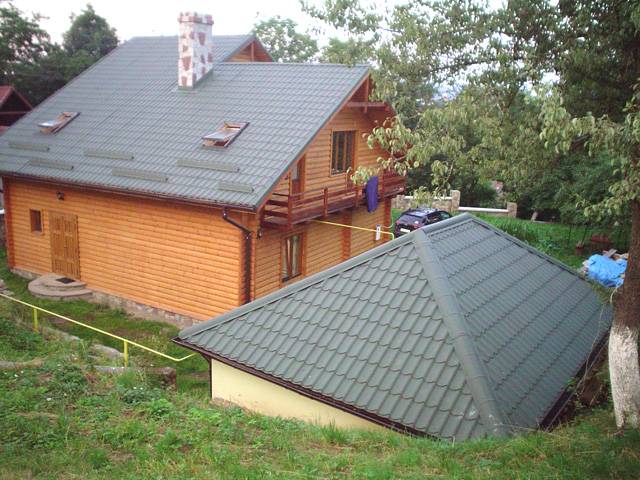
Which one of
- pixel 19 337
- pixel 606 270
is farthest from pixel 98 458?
pixel 606 270

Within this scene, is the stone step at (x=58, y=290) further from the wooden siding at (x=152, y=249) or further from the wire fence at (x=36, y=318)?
the wire fence at (x=36, y=318)

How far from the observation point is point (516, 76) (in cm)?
813

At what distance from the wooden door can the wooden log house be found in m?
0.05

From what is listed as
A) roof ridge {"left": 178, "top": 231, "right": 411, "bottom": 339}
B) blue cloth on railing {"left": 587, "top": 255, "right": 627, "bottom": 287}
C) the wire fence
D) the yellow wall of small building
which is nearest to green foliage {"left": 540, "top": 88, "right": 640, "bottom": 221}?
roof ridge {"left": 178, "top": 231, "right": 411, "bottom": 339}

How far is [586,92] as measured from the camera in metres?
8.45

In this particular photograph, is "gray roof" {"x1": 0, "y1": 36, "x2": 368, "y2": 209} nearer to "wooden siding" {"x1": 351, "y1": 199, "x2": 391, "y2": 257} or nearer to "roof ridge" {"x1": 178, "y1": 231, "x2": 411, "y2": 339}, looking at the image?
"wooden siding" {"x1": 351, "y1": 199, "x2": 391, "y2": 257}

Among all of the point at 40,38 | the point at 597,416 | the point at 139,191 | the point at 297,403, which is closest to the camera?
the point at 597,416

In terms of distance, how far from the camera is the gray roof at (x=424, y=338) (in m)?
7.11

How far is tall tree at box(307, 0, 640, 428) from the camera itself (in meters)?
6.70

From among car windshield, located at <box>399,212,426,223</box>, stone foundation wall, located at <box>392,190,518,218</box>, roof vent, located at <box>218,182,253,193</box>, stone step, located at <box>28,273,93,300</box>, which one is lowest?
stone step, located at <box>28,273,93,300</box>

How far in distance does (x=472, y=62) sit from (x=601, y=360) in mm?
4859

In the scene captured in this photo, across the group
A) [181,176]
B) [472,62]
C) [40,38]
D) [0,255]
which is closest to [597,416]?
[472,62]

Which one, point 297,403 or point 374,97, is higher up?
point 374,97

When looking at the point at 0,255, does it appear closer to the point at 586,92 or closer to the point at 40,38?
the point at 586,92
